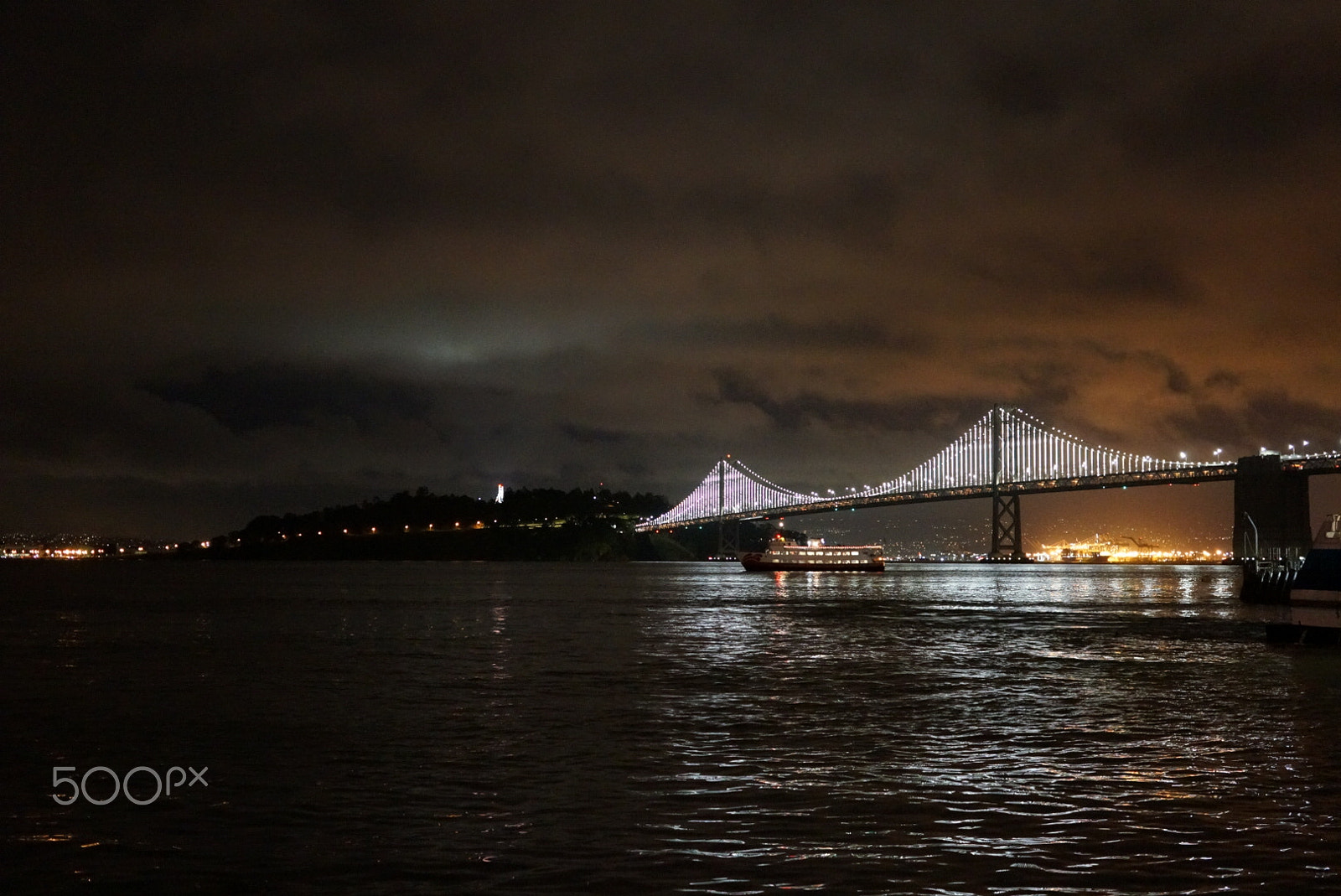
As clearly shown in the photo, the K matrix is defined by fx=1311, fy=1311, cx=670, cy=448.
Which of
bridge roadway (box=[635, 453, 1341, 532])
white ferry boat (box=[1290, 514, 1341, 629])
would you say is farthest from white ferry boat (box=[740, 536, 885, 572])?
white ferry boat (box=[1290, 514, 1341, 629])

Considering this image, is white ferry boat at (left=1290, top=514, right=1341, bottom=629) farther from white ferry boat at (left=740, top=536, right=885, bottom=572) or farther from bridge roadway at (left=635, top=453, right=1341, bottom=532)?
white ferry boat at (left=740, top=536, right=885, bottom=572)

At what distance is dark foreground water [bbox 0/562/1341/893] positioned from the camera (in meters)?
8.06

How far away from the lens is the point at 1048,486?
106 m

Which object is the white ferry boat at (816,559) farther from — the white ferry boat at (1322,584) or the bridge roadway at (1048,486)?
the white ferry boat at (1322,584)

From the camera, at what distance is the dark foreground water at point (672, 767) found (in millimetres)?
8062

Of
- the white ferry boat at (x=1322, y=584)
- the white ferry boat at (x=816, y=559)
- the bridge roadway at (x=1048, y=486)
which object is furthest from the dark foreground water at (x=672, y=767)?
the white ferry boat at (x=816, y=559)

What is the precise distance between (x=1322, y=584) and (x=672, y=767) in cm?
2043

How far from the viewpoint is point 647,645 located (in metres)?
27.0

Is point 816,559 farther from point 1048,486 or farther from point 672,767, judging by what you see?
point 672,767

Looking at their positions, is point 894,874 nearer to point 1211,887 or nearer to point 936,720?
point 1211,887

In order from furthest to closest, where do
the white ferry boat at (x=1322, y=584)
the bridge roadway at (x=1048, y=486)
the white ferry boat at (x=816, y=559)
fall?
the white ferry boat at (x=816, y=559), the bridge roadway at (x=1048, y=486), the white ferry boat at (x=1322, y=584)

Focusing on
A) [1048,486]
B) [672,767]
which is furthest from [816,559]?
[672,767]

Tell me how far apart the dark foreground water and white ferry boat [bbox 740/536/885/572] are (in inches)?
3310

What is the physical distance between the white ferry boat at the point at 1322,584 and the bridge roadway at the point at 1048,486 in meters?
65.1
